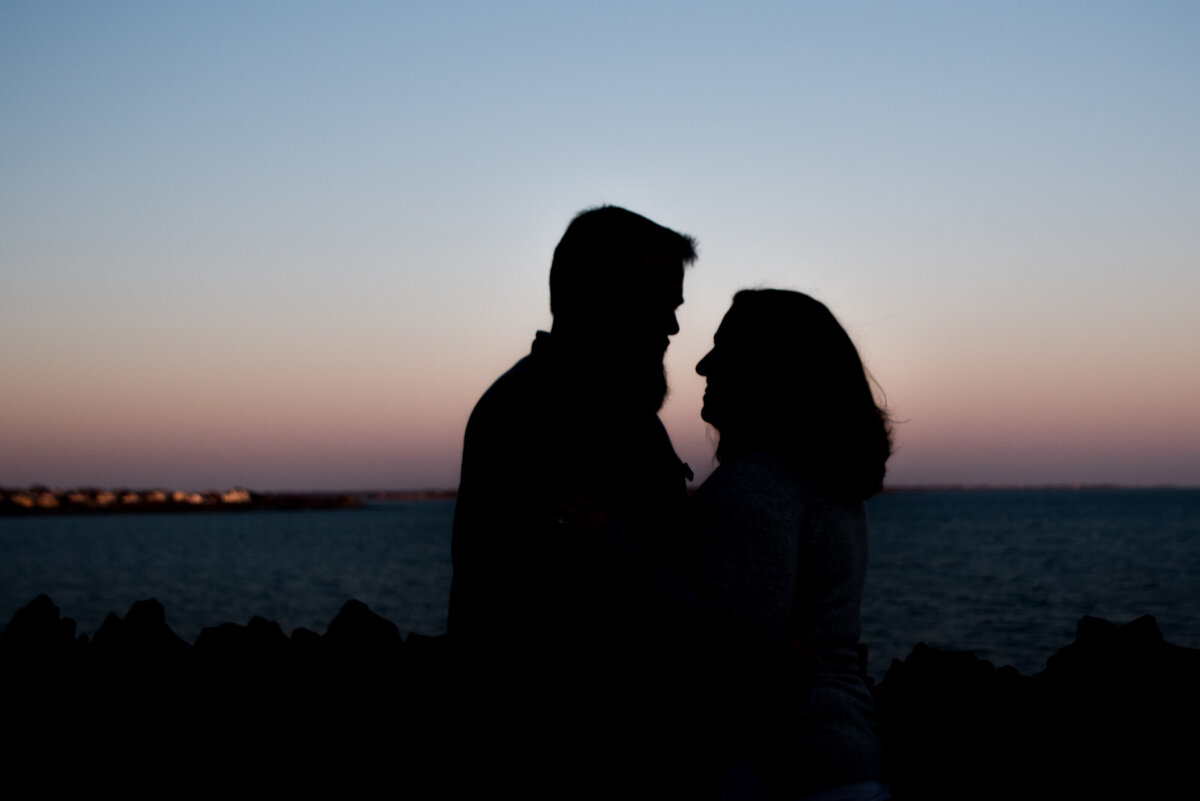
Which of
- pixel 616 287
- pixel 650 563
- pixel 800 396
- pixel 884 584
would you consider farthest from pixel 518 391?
pixel 884 584

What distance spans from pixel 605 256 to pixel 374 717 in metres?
4.10

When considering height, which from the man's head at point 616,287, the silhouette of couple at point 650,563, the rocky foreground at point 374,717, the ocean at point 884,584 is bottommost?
the ocean at point 884,584

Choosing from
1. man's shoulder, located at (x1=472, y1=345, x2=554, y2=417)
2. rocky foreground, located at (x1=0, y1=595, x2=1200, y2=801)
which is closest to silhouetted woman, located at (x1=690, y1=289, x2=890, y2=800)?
man's shoulder, located at (x1=472, y1=345, x2=554, y2=417)

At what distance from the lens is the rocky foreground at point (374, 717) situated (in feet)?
17.1

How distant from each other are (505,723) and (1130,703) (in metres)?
4.18

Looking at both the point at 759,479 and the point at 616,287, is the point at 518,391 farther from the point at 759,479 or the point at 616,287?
the point at 759,479

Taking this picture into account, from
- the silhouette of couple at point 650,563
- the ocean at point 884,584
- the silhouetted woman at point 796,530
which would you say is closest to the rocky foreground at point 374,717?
the silhouette of couple at point 650,563

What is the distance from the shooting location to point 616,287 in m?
2.73

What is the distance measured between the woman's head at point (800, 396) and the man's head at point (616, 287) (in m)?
0.23

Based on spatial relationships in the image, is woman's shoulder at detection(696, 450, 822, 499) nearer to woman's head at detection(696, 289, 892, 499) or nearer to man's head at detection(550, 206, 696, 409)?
woman's head at detection(696, 289, 892, 499)

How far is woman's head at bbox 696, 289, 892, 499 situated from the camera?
2.65 metres

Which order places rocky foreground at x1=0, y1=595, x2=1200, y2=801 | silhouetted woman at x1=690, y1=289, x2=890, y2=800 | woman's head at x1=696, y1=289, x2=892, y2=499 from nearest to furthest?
1. silhouetted woman at x1=690, y1=289, x2=890, y2=800
2. woman's head at x1=696, y1=289, x2=892, y2=499
3. rocky foreground at x1=0, y1=595, x2=1200, y2=801

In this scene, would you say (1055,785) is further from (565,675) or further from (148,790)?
(148,790)

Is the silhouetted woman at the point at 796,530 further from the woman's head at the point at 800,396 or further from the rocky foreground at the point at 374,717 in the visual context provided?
the rocky foreground at the point at 374,717
